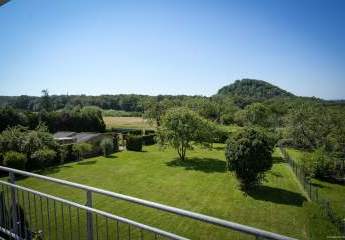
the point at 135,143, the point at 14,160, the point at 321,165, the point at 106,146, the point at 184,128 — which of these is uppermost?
the point at 184,128

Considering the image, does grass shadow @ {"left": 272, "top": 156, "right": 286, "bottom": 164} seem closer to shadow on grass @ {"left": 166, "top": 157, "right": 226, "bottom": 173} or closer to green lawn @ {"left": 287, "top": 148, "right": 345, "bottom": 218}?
shadow on grass @ {"left": 166, "top": 157, "right": 226, "bottom": 173}

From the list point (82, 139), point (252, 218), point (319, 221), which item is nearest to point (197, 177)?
point (252, 218)

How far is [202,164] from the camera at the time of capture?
1035 inches

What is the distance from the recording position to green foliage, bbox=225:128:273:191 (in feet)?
54.0

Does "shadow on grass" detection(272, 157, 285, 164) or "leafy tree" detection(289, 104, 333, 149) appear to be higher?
"leafy tree" detection(289, 104, 333, 149)

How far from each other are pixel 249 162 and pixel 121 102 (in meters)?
87.4

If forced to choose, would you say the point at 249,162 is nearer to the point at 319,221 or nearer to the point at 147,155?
the point at 319,221

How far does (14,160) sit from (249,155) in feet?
53.1

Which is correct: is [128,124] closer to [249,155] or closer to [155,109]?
[155,109]

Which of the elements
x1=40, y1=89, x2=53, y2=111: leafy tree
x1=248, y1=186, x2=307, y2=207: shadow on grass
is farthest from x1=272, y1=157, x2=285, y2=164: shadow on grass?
x1=40, y1=89, x2=53, y2=111: leafy tree

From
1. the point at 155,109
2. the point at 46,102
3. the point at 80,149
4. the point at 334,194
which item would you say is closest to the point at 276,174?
the point at 334,194

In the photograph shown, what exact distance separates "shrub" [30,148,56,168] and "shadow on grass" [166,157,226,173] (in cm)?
999

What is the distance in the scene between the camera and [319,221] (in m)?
11.2

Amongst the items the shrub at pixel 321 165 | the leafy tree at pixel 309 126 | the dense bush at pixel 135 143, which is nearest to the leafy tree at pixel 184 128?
the dense bush at pixel 135 143
